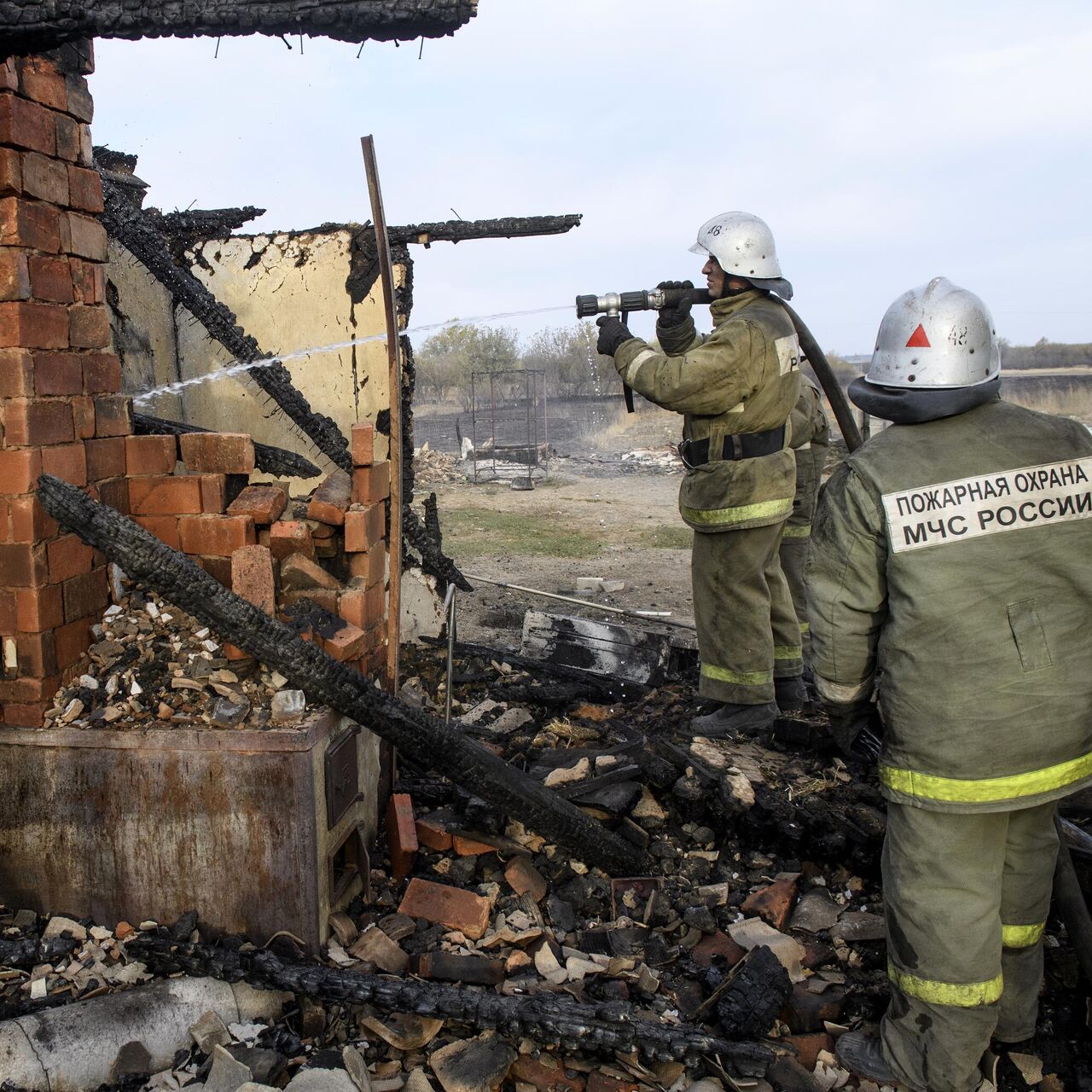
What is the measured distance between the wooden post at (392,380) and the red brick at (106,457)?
0.94m

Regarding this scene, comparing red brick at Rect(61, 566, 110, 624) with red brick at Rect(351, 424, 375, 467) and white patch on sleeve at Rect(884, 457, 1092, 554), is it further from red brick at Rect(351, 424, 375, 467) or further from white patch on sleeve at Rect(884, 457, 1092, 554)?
white patch on sleeve at Rect(884, 457, 1092, 554)

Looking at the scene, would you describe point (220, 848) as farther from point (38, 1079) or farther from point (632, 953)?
point (632, 953)

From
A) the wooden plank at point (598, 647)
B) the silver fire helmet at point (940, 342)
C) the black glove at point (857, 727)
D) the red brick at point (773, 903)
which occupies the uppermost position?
the silver fire helmet at point (940, 342)

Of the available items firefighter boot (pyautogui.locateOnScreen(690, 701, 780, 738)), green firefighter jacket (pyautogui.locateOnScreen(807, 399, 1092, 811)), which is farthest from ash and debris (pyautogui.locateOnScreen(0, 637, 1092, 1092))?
green firefighter jacket (pyautogui.locateOnScreen(807, 399, 1092, 811))

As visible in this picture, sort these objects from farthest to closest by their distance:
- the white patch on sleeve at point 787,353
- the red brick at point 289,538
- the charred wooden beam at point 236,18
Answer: the white patch on sleeve at point 787,353 → the red brick at point 289,538 → the charred wooden beam at point 236,18

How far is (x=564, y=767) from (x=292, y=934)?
146 cm

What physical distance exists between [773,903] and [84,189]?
134 inches

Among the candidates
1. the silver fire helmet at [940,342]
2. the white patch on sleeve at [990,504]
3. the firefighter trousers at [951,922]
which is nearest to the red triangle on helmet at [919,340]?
the silver fire helmet at [940,342]

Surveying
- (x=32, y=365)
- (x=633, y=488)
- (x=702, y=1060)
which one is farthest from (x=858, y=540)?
(x=633, y=488)

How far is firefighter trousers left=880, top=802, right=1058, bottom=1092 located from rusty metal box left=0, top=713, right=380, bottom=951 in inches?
68.9

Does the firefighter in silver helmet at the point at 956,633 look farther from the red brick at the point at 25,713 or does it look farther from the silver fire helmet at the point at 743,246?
the red brick at the point at 25,713

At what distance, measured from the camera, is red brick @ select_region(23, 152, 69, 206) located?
2.71 meters

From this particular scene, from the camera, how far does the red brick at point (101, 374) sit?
9.93 feet

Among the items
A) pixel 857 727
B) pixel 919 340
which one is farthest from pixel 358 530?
pixel 919 340
